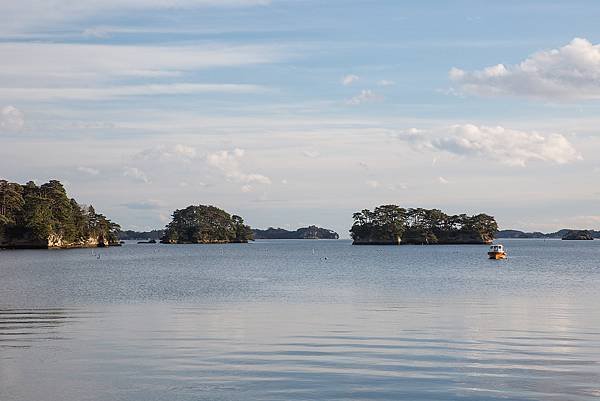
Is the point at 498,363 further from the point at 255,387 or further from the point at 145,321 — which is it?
the point at 145,321

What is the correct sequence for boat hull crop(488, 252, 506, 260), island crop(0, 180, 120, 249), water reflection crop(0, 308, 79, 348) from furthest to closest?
island crop(0, 180, 120, 249) → boat hull crop(488, 252, 506, 260) → water reflection crop(0, 308, 79, 348)

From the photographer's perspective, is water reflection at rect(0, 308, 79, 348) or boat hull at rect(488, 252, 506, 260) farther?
boat hull at rect(488, 252, 506, 260)

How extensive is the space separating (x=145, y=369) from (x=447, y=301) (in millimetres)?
24355

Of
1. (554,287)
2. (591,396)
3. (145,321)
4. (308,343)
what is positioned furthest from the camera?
(554,287)

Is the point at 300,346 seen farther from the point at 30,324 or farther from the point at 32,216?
the point at 32,216

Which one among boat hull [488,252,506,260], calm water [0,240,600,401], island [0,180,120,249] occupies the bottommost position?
calm water [0,240,600,401]

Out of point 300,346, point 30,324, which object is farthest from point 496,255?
point 300,346

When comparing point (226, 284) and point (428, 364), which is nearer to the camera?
point (428, 364)

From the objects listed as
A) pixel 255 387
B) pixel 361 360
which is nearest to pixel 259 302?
pixel 361 360

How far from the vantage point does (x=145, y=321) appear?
108 feet

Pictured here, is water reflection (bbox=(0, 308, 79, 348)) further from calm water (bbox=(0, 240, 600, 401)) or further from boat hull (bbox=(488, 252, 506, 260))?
boat hull (bbox=(488, 252, 506, 260))

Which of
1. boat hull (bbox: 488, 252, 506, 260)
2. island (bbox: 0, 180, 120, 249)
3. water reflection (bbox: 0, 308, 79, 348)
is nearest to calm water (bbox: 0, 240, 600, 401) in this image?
water reflection (bbox: 0, 308, 79, 348)

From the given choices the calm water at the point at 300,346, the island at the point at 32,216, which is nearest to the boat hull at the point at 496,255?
the calm water at the point at 300,346

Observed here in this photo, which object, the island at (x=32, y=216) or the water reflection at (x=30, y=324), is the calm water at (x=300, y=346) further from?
the island at (x=32, y=216)
